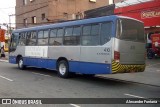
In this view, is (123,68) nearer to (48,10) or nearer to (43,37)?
(43,37)

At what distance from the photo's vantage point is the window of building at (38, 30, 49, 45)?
1682cm

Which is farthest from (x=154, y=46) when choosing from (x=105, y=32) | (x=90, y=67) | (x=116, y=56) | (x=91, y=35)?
(x=116, y=56)

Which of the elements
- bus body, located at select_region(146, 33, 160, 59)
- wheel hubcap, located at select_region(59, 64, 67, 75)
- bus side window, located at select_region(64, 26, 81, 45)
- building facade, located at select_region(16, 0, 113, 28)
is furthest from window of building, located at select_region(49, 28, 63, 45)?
building facade, located at select_region(16, 0, 113, 28)

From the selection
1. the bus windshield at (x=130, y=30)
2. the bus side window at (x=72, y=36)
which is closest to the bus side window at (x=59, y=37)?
the bus side window at (x=72, y=36)

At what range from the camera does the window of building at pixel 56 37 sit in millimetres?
15656

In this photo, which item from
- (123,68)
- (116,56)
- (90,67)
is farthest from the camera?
(90,67)

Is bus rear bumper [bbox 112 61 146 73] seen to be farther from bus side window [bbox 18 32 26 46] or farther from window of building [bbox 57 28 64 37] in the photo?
bus side window [bbox 18 32 26 46]

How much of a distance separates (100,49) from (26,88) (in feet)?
11.9

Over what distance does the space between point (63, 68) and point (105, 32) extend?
3.69 metres

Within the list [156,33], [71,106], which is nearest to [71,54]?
[71,106]

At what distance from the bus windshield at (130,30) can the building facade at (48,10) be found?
82.9ft

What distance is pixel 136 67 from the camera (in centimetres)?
1330

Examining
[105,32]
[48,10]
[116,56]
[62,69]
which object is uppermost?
[48,10]

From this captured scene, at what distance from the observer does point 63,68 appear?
15375mm
